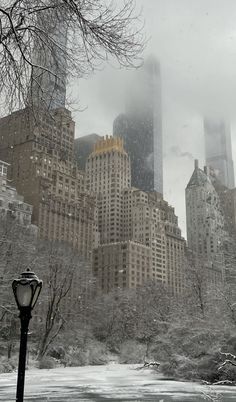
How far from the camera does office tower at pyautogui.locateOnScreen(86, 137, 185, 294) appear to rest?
131m

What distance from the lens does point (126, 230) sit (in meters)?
178

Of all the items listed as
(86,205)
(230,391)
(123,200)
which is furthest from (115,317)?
(123,200)

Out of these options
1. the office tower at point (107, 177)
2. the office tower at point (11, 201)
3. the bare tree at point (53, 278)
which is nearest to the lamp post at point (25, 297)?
the bare tree at point (53, 278)

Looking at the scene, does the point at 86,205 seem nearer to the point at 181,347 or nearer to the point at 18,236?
the point at 18,236

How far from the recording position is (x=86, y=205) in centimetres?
13750

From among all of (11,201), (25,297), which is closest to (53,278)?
(25,297)

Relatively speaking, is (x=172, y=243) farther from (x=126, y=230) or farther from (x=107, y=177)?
(x=107, y=177)

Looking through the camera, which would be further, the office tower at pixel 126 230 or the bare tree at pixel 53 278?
the office tower at pixel 126 230

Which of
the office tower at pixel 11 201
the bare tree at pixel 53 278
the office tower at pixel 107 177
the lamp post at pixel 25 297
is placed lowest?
the lamp post at pixel 25 297

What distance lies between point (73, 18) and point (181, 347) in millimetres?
28880

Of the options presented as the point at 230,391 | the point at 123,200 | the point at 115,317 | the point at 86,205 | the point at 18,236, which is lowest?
the point at 230,391

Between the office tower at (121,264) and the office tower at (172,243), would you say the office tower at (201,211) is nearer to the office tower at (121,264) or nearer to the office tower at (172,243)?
the office tower at (172,243)

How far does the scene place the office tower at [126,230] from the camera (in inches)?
5143

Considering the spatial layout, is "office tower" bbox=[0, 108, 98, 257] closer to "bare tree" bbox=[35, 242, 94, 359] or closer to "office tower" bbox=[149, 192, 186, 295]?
"office tower" bbox=[149, 192, 186, 295]
